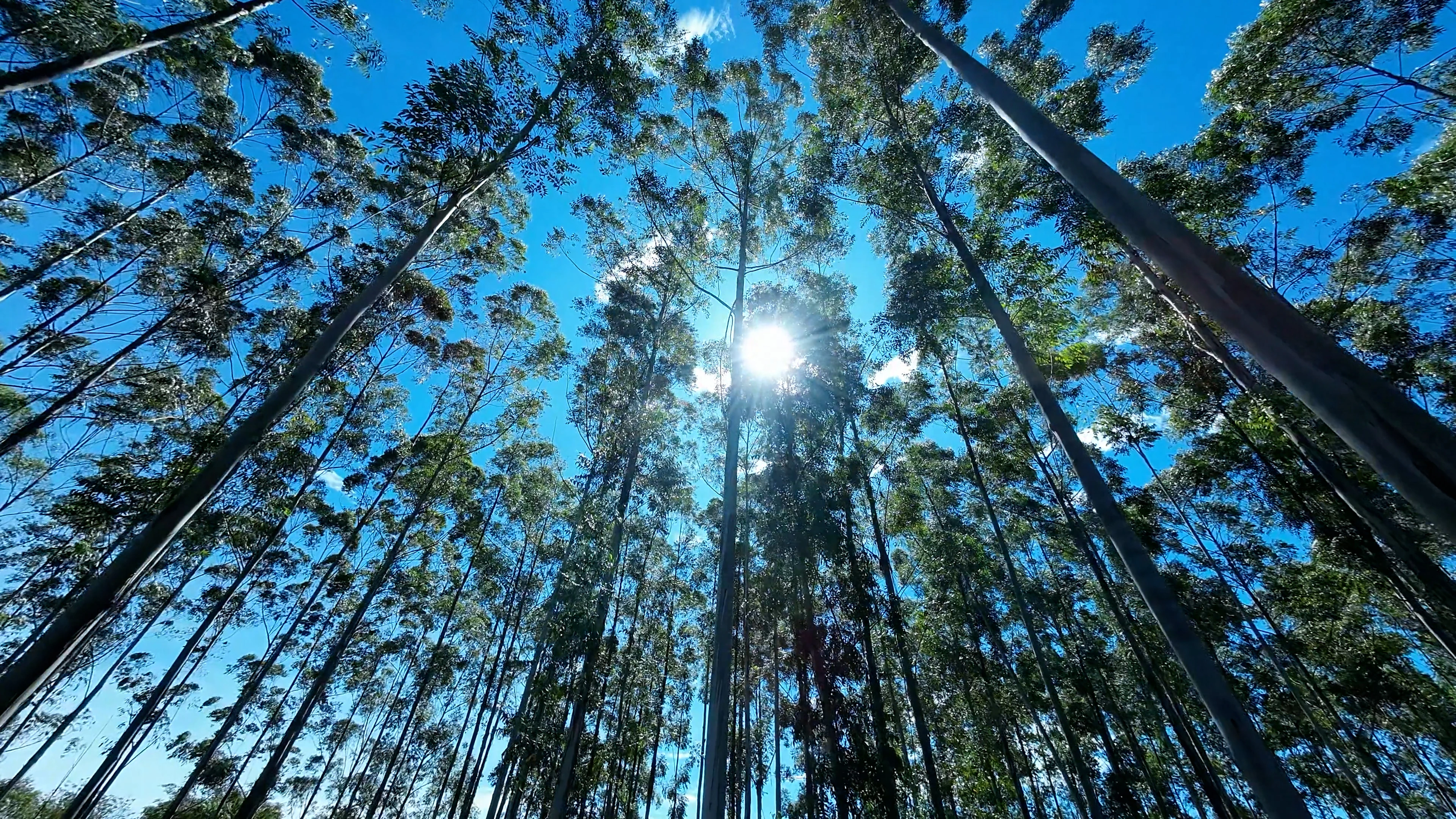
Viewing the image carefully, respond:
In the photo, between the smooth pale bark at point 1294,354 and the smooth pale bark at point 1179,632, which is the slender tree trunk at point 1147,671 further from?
the smooth pale bark at point 1294,354

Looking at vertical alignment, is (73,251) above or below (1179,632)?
above

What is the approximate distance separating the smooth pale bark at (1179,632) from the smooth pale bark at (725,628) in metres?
3.57

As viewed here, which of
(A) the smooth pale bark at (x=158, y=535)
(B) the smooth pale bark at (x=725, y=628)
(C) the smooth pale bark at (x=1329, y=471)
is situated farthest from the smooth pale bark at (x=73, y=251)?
(C) the smooth pale bark at (x=1329, y=471)

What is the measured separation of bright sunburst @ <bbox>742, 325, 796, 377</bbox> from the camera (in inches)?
364

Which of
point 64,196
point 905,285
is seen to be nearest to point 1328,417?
point 905,285

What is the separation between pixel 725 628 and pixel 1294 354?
503cm

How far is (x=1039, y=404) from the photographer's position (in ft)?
15.3

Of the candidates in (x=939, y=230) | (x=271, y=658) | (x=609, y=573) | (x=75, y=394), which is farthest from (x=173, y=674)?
(x=939, y=230)

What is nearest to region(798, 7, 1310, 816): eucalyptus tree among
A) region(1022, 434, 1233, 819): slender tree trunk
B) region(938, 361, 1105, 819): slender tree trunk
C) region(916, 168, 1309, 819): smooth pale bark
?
region(916, 168, 1309, 819): smooth pale bark

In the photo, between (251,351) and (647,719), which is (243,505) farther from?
(647,719)

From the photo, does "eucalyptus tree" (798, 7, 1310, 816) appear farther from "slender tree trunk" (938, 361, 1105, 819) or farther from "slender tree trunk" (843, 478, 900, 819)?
"slender tree trunk" (843, 478, 900, 819)

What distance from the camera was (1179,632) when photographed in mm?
3066

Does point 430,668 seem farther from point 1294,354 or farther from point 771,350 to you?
point 1294,354

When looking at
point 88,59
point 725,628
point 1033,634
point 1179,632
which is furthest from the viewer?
point 1033,634
